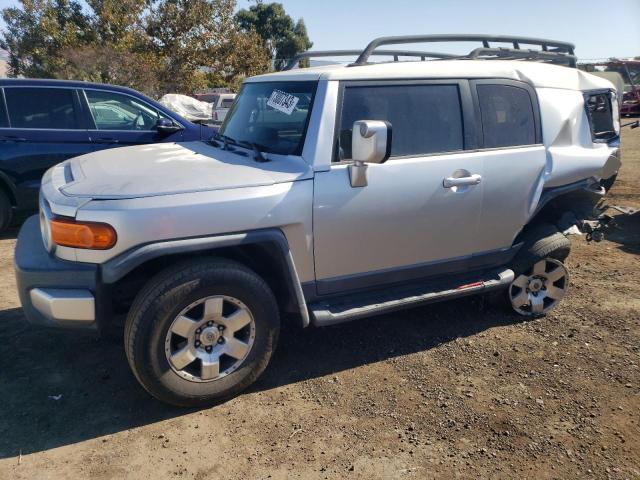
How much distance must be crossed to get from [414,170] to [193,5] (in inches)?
857

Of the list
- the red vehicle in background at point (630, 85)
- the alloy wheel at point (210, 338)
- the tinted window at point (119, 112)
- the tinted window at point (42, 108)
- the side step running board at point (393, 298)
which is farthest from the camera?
the red vehicle in background at point (630, 85)

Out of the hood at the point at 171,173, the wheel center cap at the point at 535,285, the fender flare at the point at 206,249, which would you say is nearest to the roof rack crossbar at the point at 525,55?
the wheel center cap at the point at 535,285

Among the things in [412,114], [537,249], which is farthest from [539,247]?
[412,114]

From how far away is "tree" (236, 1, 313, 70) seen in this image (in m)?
41.7

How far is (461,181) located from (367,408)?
1590 millimetres

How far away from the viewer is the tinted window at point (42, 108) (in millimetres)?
6070

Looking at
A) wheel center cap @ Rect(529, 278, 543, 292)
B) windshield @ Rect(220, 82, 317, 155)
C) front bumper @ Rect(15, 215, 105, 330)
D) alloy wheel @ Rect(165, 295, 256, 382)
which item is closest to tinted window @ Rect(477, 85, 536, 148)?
wheel center cap @ Rect(529, 278, 543, 292)

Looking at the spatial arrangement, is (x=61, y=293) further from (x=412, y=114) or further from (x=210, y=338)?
(x=412, y=114)

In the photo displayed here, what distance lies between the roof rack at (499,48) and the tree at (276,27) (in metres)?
39.0

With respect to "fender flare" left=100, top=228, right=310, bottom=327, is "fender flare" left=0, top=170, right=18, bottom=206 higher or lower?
lower

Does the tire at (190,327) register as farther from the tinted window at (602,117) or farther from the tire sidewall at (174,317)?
the tinted window at (602,117)

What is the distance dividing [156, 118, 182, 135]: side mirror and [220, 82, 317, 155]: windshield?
268 centimetres

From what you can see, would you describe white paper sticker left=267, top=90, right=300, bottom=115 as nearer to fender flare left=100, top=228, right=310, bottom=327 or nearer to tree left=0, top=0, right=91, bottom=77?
fender flare left=100, top=228, right=310, bottom=327

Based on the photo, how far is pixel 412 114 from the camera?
3.47 meters
